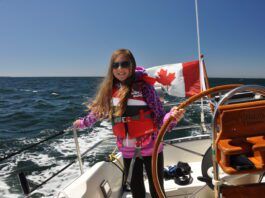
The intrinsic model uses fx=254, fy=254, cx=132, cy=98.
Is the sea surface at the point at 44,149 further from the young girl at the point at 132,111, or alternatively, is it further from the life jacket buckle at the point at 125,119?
the life jacket buckle at the point at 125,119

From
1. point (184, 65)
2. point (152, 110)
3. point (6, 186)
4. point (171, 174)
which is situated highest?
point (184, 65)

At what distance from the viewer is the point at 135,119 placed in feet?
6.11

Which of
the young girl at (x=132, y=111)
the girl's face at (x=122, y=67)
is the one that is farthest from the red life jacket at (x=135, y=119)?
the girl's face at (x=122, y=67)

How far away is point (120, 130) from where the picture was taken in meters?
1.90

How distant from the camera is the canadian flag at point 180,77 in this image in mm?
3754

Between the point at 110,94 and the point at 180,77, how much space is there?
203cm

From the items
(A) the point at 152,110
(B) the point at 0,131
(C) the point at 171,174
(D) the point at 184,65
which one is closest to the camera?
(A) the point at 152,110

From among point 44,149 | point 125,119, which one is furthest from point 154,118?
point 44,149

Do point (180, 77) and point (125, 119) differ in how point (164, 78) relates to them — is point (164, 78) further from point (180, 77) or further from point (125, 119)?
point (125, 119)

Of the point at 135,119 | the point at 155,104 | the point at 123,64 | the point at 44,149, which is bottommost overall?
the point at 44,149

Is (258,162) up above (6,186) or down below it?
above

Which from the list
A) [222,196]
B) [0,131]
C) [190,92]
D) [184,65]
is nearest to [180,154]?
[190,92]

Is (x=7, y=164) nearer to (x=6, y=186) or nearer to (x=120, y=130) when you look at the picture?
(x=6, y=186)

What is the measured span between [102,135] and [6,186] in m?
3.85
